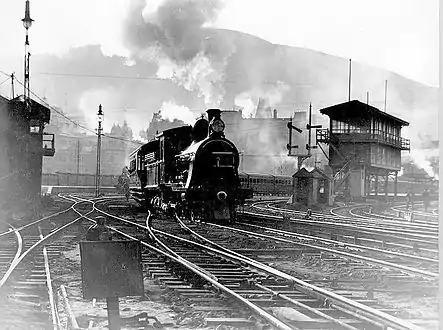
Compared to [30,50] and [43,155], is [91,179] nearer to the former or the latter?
[43,155]

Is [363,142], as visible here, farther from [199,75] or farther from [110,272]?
[110,272]

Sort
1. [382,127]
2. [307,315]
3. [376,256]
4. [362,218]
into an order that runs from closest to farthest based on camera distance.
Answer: [307,315] < [382,127] < [376,256] < [362,218]

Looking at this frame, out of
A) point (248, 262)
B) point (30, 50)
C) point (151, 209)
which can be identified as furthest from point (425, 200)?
point (151, 209)

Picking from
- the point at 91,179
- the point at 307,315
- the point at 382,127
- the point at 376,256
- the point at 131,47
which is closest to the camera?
the point at 307,315

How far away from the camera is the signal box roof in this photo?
175 inches

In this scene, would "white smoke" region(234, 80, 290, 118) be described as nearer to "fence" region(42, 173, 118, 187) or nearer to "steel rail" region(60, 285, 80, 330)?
"fence" region(42, 173, 118, 187)

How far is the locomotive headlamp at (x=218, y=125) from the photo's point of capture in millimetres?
7656

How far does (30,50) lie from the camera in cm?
354

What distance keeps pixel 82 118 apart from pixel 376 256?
2.98 m

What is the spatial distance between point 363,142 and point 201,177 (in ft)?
9.42

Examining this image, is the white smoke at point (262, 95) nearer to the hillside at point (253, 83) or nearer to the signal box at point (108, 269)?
the hillside at point (253, 83)

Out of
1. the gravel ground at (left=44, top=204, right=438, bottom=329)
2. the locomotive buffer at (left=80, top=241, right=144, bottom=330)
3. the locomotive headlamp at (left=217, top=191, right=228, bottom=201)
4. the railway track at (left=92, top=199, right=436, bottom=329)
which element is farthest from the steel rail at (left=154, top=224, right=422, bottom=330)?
the locomotive headlamp at (left=217, top=191, right=228, bottom=201)

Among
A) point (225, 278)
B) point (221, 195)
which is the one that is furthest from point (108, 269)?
point (221, 195)

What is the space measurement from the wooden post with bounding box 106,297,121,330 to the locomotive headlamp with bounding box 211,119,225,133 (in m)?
4.99
